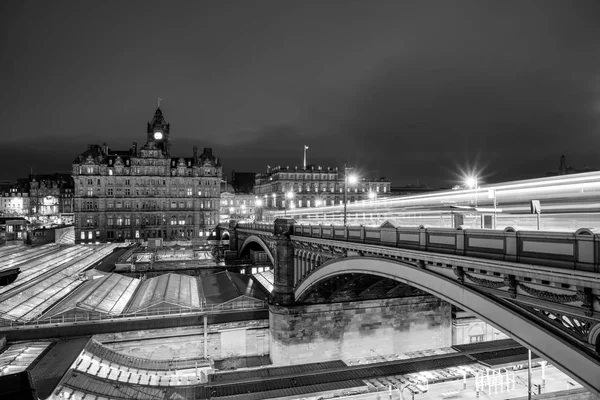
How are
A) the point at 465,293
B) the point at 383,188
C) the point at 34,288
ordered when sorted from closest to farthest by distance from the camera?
the point at 465,293
the point at 34,288
the point at 383,188

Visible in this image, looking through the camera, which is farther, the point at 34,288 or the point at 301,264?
the point at 34,288

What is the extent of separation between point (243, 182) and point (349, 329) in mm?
142403

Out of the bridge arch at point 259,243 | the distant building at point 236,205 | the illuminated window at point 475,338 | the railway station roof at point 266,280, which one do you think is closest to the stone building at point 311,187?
the distant building at point 236,205

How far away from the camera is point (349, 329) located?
3469 cm

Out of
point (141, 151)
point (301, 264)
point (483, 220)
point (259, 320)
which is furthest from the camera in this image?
point (141, 151)

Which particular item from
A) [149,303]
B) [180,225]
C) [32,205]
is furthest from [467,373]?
[32,205]

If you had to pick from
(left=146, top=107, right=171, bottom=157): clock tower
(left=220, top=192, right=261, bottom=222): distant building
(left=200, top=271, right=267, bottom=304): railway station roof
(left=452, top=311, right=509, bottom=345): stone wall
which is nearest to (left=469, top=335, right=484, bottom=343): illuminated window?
(left=452, top=311, right=509, bottom=345): stone wall

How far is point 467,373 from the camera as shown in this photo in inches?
1241

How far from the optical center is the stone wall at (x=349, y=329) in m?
33.8

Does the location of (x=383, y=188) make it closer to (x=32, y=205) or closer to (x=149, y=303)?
(x=149, y=303)

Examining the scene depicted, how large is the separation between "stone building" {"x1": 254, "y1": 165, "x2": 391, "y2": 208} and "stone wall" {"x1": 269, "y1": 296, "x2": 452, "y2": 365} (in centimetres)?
9060

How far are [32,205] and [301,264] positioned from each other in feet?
595

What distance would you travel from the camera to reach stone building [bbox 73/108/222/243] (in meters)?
108

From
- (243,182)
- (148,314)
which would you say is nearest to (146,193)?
(243,182)
